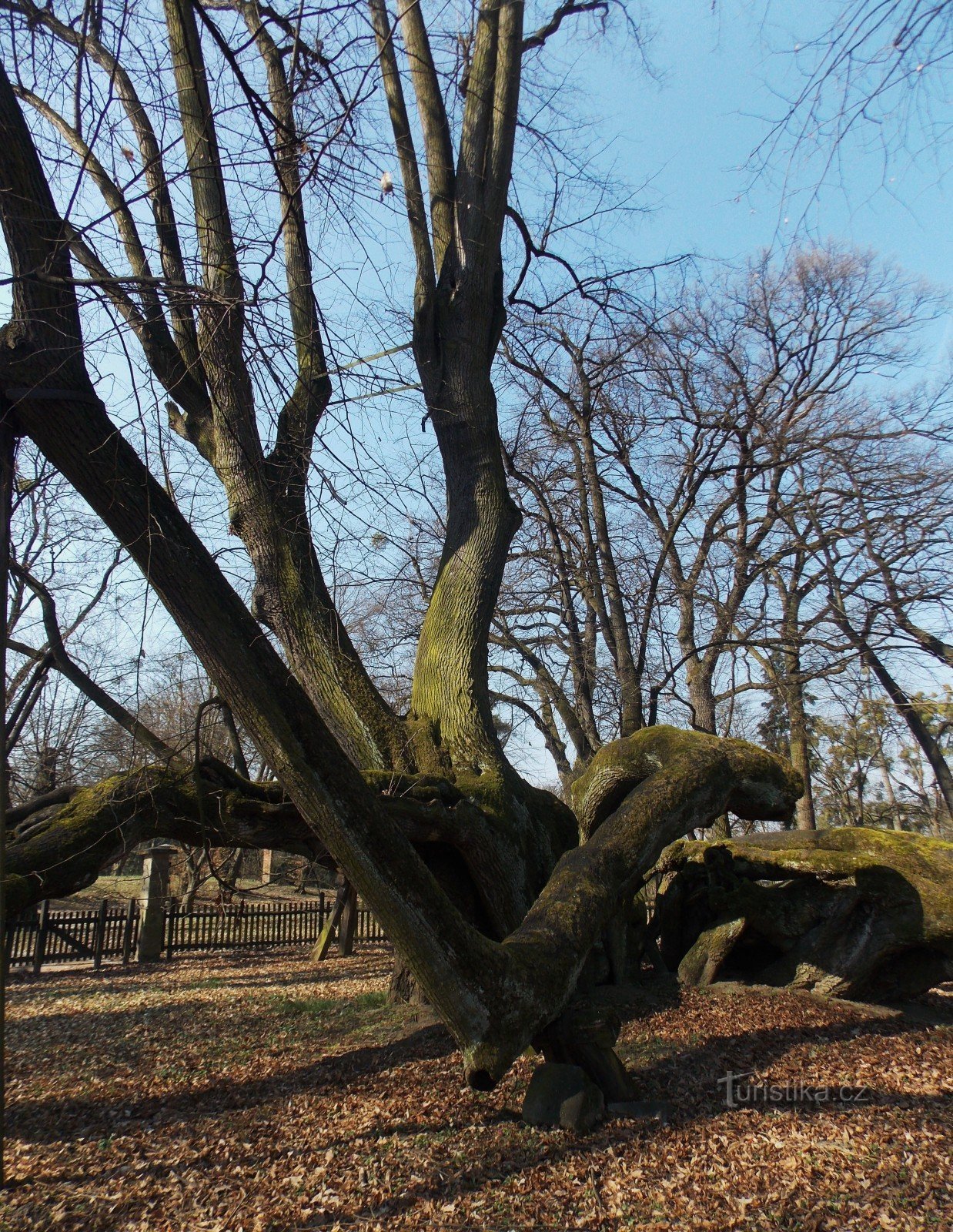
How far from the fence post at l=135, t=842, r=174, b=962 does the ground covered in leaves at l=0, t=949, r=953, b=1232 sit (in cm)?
743

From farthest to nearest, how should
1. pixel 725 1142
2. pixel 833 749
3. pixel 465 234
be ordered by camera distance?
1. pixel 833 749
2. pixel 465 234
3. pixel 725 1142

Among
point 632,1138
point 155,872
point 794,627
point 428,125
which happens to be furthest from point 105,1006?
point 794,627

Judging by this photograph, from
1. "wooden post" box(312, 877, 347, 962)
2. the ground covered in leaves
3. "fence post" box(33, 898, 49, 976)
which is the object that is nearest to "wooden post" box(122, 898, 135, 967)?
"fence post" box(33, 898, 49, 976)

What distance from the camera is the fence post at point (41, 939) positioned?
13500 mm

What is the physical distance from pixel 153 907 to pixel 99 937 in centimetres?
→ 109

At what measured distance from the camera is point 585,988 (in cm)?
784

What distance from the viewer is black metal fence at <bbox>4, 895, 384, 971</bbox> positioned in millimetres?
14031

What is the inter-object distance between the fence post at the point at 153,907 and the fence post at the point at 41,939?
1.60 meters

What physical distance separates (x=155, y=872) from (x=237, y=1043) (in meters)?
9.16

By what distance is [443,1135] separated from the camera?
4.75m

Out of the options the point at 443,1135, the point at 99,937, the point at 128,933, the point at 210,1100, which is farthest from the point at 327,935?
the point at 443,1135

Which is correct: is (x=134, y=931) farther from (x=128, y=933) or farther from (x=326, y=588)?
(x=326, y=588)

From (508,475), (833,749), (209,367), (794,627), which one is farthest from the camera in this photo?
(833,749)

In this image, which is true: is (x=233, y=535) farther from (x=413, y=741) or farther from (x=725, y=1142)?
(x=725, y=1142)
